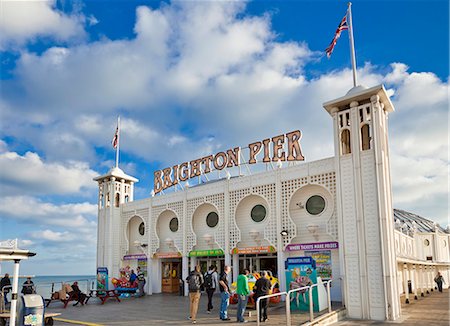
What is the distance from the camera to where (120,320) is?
37.6 feet

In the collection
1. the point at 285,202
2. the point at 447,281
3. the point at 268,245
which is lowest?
the point at 447,281

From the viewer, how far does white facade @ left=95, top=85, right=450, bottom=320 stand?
12.4 m

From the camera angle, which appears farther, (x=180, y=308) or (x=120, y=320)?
(x=180, y=308)

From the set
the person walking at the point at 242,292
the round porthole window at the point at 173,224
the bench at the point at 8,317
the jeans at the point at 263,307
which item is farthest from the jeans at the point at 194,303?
the round porthole window at the point at 173,224

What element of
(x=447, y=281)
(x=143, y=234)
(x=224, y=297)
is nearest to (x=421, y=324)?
(x=224, y=297)

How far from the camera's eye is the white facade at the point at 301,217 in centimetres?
1241

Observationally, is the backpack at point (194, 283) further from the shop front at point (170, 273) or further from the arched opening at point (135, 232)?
the arched opening at point (135, 232)

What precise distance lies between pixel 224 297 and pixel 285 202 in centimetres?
626

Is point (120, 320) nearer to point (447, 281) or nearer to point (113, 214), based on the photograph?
point (113, 214)

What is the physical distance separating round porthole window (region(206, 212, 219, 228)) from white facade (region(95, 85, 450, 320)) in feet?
0.75

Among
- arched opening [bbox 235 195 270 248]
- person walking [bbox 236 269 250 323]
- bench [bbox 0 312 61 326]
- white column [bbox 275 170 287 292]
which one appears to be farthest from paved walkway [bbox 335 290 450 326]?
bench [bbox 0 312 61 326]

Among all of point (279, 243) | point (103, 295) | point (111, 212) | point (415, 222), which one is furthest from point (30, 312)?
point (415, 222)

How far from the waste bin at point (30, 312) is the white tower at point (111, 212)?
46.0 ft

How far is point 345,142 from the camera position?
14227 millimetres
